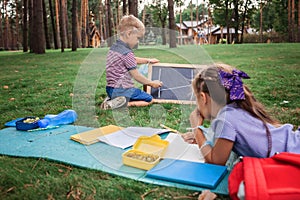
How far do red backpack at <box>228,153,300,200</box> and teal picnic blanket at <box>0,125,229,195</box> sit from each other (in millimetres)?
197

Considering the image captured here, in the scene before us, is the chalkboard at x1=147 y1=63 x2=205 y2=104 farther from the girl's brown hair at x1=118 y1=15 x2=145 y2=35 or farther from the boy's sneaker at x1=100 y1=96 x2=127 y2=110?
the girl's brown hair at x1=118 y1=15 x2=145 y2=35

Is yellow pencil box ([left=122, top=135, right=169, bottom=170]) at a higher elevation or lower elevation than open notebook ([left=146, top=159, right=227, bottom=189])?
higher

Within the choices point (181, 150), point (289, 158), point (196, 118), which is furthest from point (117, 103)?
point (289, 158)

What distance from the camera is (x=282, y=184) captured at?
Result: 153cm

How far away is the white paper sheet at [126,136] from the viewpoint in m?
2.61

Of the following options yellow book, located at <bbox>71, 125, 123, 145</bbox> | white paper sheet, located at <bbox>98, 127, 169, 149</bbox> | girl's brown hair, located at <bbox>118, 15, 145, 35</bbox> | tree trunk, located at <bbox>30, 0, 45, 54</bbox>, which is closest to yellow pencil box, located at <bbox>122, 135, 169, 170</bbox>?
white paper sheet, located at <bbox>98, 127, 169, 149</bbox>

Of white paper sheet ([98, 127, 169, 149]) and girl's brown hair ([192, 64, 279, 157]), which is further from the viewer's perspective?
white paper sheet ([98, 127, 169, 149])

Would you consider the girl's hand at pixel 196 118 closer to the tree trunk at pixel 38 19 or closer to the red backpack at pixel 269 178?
the red backpack at pixel 269 178

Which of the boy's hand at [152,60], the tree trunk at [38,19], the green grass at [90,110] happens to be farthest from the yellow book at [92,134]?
the tree trunk at [38,19]

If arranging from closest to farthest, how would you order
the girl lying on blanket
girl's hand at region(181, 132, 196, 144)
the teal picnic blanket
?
the girl lying on blanket, the teal picnic blanket, girl's hand at region(181, 132, 196, 144)

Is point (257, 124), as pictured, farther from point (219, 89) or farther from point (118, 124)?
point (118, 124)

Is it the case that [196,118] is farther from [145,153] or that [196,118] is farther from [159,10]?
[159,10]

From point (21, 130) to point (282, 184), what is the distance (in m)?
2.40

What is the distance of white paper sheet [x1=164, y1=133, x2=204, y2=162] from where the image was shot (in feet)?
7.38
